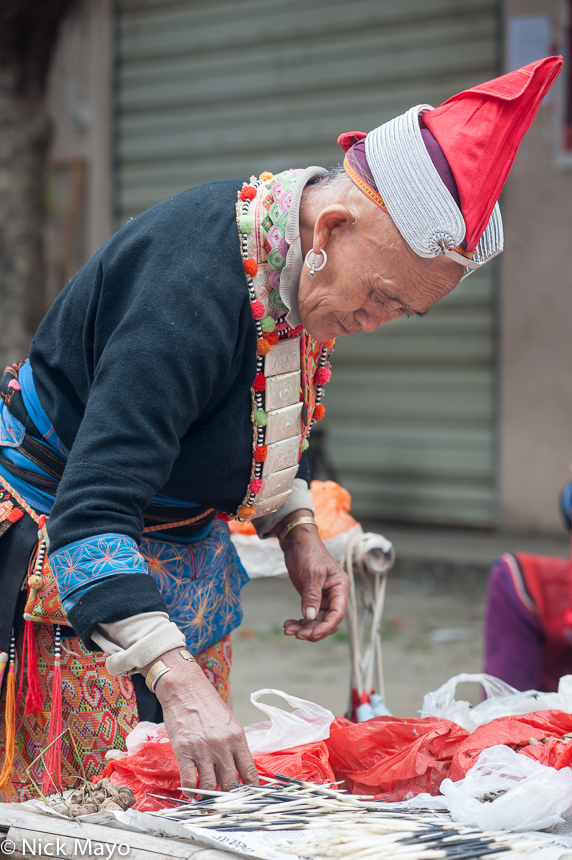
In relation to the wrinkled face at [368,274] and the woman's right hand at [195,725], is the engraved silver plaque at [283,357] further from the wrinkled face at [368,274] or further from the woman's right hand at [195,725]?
the woman's right hand at [195,725]

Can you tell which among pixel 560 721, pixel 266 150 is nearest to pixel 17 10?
pixel 266 150

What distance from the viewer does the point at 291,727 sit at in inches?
66.5

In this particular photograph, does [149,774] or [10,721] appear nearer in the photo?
[149,774]

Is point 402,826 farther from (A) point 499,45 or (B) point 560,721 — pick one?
(A) point 499,45

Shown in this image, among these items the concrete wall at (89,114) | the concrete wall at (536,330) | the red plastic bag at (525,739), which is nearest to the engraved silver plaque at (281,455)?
the red plastic bag at (525,739)

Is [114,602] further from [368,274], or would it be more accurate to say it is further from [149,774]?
[368,274]

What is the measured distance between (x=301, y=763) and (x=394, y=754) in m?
0.19

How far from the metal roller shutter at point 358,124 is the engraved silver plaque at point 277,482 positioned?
466 centimetres

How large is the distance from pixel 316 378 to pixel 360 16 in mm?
5360

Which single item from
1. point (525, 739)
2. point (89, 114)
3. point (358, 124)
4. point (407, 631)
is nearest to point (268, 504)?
point (525, 739)

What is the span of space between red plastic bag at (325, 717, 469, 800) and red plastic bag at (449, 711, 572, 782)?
37mm

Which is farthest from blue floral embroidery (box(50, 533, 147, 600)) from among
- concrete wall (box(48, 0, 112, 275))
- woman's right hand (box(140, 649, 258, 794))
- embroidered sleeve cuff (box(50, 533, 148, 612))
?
concrete wall (box(48, 0, 112, 275))

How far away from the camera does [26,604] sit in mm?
1656

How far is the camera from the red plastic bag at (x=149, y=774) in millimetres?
1503
